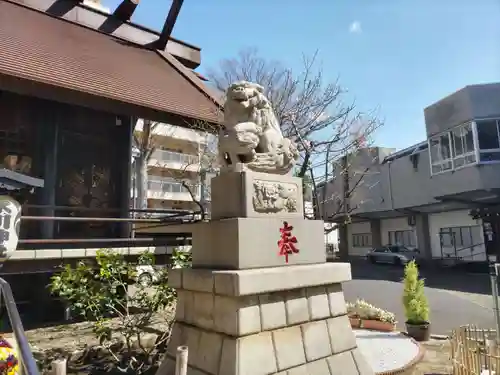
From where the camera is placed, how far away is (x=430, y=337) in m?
8.62

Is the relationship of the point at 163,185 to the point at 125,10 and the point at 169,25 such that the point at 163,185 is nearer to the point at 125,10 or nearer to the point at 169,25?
the point at 169,25

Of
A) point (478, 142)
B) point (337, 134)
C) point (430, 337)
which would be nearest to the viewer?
point (430, 337)

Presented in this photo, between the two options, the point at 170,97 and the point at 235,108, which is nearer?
the point at 235,108

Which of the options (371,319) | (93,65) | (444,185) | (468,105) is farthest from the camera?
(444,185)

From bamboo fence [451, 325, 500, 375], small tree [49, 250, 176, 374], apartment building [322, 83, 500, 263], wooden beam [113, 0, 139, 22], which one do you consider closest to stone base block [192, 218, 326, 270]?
small tree [49, 250, 176, 374]

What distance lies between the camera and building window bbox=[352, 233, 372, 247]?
3262 centimetres

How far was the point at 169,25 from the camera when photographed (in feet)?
38.5

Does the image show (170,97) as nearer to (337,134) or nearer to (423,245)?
(337,134)

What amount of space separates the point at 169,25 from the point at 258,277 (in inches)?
422

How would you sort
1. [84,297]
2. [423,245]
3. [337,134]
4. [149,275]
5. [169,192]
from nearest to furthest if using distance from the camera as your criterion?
[84,297]
[149,275]
[337,134]
[423,245]
[169,192]

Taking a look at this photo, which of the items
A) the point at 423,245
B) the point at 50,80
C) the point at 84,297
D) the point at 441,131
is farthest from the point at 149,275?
the point at 423,245

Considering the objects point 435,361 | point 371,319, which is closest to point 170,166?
point 371,319

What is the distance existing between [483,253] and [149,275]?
2225cm

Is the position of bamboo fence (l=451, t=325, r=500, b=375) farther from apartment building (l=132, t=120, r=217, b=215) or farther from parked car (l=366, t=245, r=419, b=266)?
apartment building (l=132, t=120, r=217, b=215)
